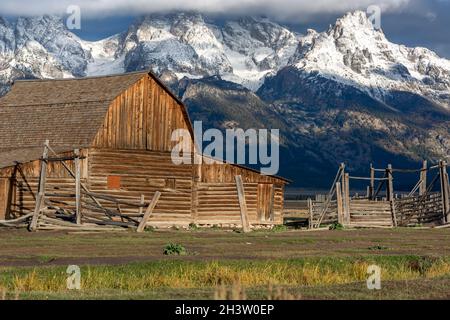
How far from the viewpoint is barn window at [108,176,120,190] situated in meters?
53.4

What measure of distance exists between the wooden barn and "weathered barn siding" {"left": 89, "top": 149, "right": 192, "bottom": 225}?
5 cm

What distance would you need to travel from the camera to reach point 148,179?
55188mm

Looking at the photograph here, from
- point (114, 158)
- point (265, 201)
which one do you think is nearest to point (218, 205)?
point (265, 201)

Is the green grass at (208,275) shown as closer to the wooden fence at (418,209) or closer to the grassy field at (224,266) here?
the grassy field at (224,266)

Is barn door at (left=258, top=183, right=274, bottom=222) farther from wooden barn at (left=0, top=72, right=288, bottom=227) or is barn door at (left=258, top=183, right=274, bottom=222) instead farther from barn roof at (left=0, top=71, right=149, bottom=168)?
barn roof at (left=0, top=71, right=149, bottom=168)

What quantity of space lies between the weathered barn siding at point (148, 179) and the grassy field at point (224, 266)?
1028 cm

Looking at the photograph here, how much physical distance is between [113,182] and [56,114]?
5552 mm

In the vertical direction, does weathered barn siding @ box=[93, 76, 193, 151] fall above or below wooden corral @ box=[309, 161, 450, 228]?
above

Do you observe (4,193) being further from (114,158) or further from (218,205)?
(218,205)

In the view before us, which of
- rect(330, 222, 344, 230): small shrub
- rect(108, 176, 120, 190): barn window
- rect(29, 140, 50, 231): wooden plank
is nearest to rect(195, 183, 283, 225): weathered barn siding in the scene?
rect(108, 176, 120, 190): barn window
